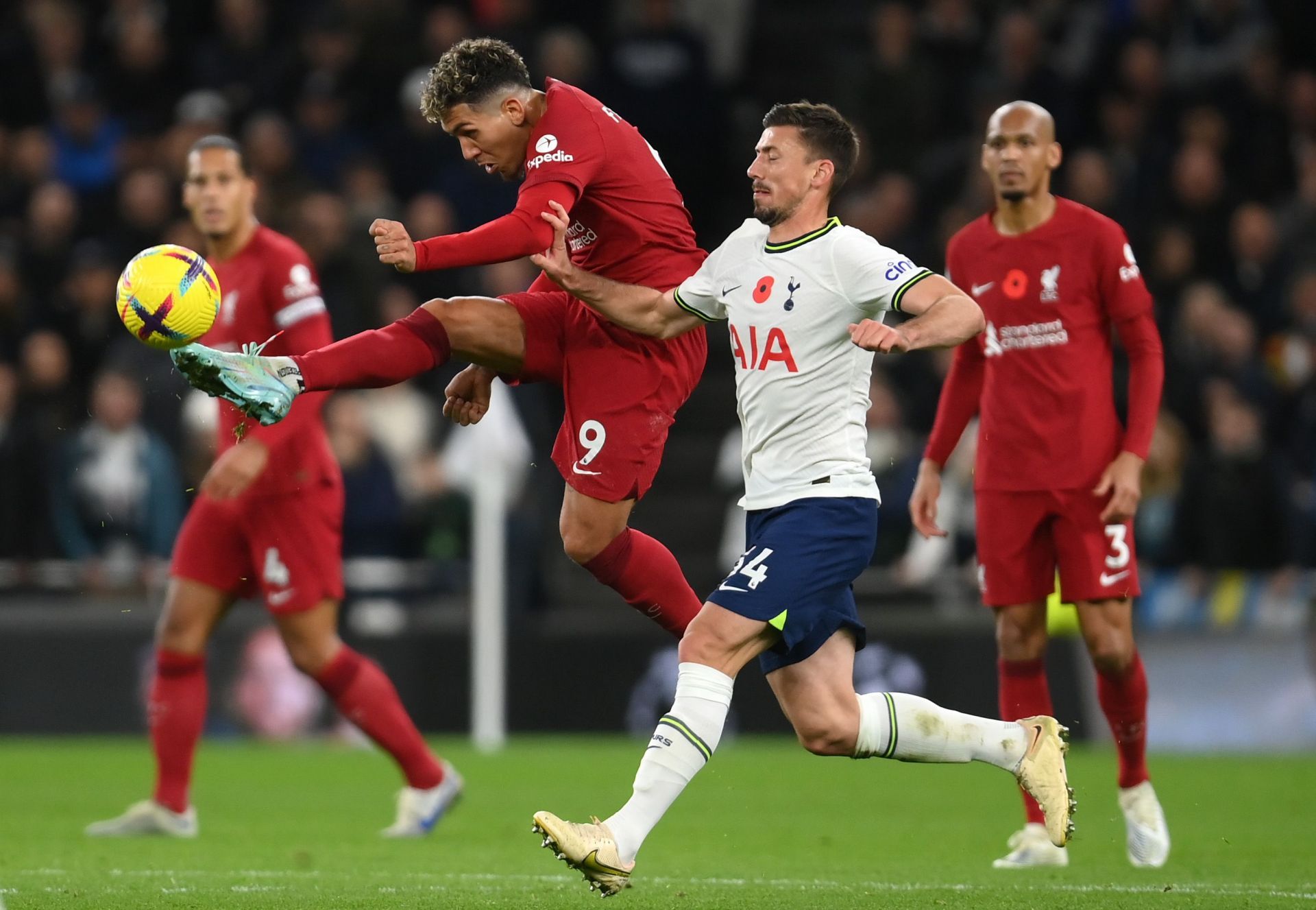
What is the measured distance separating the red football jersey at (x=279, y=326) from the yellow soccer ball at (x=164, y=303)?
151 centimetres

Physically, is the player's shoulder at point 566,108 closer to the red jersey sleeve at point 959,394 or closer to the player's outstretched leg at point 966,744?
the red jersey sleeve at point 959,394

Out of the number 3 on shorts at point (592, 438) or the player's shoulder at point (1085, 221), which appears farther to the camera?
the player's shoulder at point (1085, 221)

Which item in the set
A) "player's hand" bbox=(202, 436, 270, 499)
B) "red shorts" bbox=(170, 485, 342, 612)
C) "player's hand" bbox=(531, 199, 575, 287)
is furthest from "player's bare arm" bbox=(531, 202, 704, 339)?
"red shorts" bbox=(170, 485, 342, 612)

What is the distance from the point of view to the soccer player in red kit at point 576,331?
6.53 metres

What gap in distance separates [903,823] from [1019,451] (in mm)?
→ 2249

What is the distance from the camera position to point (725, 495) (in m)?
15.8

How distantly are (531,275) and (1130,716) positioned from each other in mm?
8232

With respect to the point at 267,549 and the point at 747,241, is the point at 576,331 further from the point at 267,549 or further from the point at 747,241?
the point at 267,549

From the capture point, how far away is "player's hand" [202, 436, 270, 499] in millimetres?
Result: 7672

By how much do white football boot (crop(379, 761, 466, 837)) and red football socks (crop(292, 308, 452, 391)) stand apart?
2.42 meters

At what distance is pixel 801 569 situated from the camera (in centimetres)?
602

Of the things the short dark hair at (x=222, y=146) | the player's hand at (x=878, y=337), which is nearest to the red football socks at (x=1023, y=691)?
the player's hand at (x=878, y=337)

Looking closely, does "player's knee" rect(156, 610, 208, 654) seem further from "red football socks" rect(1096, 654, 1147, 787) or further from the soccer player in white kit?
"red football socks" rect(1096, 654, 1147, 787)

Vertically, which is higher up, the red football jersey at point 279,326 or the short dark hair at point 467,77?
the short dark hair at point 467,77
